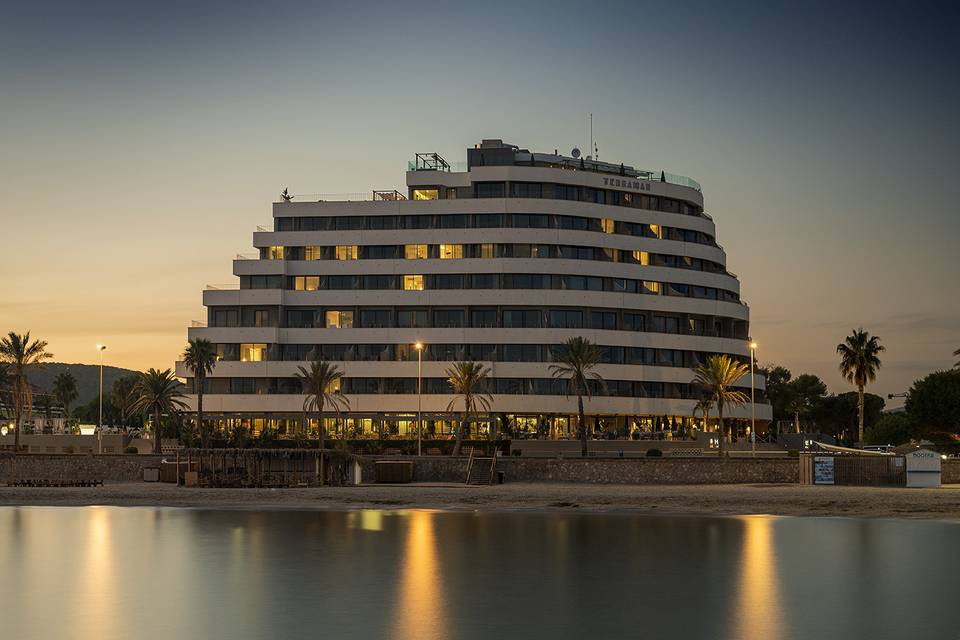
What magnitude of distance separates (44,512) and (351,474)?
24.0 metres

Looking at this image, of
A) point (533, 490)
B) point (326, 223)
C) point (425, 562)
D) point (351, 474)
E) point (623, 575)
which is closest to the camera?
point (623, 575)

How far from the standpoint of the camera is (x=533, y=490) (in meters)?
68.9

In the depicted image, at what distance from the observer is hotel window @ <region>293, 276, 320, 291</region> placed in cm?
12781

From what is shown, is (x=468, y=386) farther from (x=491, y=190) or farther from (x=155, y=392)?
(x=155, y=392)

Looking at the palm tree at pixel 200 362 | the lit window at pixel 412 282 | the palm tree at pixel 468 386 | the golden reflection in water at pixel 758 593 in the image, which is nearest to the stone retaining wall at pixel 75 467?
the palm tree at pixel 200 362

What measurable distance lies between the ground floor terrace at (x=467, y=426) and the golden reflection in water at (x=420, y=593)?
7325 cm

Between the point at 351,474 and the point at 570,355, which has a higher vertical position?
the point at 570,355

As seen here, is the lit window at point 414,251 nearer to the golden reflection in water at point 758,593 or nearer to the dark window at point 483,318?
the dark window at point 483,318

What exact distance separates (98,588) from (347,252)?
316 feet

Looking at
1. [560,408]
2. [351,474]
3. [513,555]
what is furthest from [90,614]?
[560,408]

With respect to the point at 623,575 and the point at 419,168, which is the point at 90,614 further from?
the point at 419,168

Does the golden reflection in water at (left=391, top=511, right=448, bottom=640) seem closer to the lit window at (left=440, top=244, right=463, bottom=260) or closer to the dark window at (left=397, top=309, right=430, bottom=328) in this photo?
the dark window at (left=397, top=309, right=430, bottom=328)

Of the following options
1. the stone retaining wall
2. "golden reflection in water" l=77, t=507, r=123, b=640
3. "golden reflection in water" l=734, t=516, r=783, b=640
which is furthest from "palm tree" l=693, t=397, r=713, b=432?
"golden reflection in water" l=77, t=507, r=123, b=640

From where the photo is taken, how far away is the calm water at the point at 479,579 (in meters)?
26.1
